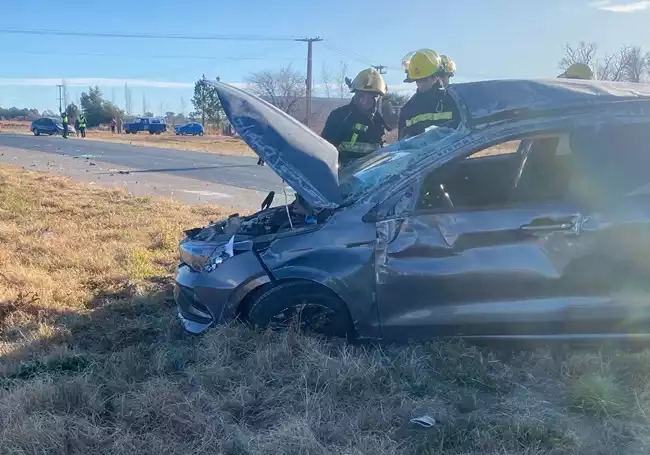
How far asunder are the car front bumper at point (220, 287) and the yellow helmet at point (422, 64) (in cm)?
291

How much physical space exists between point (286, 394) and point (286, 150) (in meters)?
1.45

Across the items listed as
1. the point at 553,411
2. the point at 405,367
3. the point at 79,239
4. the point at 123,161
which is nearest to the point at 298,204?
the point at 405,367

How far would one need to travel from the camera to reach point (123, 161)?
75.1 ft

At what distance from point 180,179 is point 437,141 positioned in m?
13.4

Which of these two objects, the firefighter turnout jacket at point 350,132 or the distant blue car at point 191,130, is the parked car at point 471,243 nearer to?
the firefighter turnout jacket at point 350,132

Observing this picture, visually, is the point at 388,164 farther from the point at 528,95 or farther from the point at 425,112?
the point at 425,112

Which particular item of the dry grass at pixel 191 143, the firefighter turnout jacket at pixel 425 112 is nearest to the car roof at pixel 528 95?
the firefighter turnout jacket at pixel 425 112

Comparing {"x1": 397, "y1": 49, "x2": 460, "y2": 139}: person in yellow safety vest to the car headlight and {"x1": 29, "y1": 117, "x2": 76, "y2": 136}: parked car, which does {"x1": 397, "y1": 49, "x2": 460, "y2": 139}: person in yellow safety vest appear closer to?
the car headlight

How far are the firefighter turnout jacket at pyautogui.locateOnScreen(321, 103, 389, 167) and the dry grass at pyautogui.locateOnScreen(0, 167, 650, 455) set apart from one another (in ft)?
→ 8.02

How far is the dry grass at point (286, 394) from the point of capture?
2.98 metres

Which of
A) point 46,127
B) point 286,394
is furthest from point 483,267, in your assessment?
point 46,127

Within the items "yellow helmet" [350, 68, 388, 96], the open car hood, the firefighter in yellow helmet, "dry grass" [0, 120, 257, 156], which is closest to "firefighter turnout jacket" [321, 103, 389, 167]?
the firefighter in yellow helmet

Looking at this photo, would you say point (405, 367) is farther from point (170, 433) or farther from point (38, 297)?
point (38, 297)

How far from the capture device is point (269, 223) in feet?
14.3
